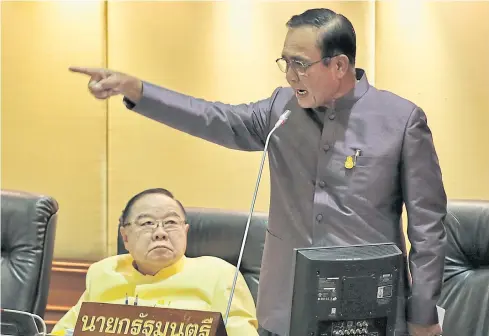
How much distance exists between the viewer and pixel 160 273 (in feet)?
6.93

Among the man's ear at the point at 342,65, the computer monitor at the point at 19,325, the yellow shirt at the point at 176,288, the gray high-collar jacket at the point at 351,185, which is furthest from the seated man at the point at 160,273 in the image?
the man's ear at the point at 342,65

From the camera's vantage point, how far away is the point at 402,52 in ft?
8.55

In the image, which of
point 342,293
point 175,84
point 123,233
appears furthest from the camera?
point 175,84

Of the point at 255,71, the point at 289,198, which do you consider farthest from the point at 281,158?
the point at 255,71

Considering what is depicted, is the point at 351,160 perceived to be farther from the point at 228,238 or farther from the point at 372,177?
the point at 228,238

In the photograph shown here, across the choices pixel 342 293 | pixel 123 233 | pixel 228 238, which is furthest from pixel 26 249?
pixel 342 293

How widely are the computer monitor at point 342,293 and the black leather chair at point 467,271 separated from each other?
913mm

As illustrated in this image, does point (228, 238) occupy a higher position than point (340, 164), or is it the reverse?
point (340, 164)

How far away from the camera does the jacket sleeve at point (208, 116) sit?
1577 mm

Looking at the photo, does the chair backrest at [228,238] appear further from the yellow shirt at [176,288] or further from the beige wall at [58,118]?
the beige wall at [58,118]

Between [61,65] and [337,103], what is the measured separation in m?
1.66

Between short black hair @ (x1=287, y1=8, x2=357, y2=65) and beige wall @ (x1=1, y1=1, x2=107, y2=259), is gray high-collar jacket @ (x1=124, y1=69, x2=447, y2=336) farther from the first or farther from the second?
beige wall @ (x1=1, y1=1, x2=107, y2=259)

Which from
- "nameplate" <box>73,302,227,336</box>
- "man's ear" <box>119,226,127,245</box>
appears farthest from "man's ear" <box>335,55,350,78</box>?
"man's ear" <box>119,226,127,245</box>

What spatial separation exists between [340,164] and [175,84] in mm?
1391
